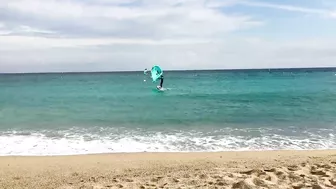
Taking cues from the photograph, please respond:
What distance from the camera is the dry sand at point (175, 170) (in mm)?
6924

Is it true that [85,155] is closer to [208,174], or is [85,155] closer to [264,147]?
[208,174]

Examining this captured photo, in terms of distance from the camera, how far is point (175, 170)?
28.1ft

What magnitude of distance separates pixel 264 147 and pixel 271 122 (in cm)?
558

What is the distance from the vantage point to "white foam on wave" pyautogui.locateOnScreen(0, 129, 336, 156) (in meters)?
11.7

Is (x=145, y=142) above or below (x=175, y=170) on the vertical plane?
below

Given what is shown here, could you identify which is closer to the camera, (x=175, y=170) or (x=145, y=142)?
(x=175, y=170)

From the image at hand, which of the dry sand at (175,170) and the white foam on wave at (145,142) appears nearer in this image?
the dry sand at (175,170)

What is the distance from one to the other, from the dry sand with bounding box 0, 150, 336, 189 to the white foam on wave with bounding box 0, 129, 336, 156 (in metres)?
1.02

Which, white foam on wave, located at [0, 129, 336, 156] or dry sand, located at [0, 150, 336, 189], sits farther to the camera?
white foam on wave, located at [0, 129, 336, 156]

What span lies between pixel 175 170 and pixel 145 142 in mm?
4363

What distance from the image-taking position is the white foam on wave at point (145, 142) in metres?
11.7

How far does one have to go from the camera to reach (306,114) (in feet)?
64.5

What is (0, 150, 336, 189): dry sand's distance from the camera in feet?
22.7

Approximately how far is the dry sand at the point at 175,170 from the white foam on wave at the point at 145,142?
1.02 meters
